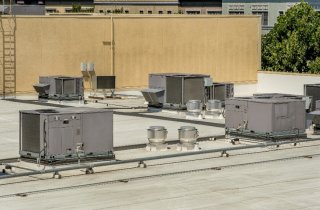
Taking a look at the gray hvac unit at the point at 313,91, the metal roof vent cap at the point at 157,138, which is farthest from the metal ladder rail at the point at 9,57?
the metal roof vent cap at the point at 157,138

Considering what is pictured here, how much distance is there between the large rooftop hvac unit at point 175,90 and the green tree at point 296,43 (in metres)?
42.7

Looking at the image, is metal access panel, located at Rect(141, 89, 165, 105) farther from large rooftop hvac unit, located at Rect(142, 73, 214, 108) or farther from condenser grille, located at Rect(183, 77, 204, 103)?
condenser grille, located at Rect(183, 77, 204, 103)

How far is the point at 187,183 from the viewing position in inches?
1260

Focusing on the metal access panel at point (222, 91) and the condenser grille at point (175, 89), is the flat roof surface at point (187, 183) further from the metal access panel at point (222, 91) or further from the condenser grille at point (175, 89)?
the metal access panel at point (222, 91)

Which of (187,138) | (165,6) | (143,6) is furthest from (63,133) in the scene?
(143,6)

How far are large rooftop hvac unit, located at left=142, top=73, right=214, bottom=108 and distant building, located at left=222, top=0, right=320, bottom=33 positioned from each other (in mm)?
91461

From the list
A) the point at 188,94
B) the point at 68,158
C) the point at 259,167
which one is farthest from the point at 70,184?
the point at 188,94

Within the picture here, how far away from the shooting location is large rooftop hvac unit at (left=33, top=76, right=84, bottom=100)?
62.1 m

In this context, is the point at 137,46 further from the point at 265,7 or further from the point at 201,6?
the point at 201,6

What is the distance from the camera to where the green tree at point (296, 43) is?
9850 cm

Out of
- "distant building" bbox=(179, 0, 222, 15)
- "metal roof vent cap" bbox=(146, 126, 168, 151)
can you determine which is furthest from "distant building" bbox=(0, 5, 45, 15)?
"distant building" bbox=(179, 0, 222, 15)

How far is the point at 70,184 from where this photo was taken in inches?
1244

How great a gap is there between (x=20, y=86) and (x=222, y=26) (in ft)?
63.2

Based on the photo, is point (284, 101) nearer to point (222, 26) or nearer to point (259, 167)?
point (259, 167)
